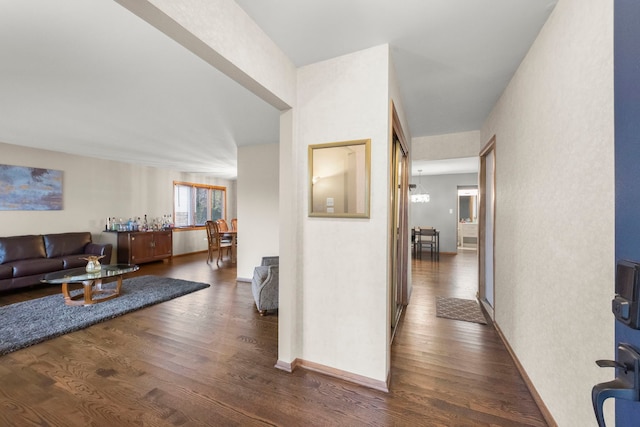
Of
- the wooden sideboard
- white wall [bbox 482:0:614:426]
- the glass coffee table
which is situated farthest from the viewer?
the wooden sideboard

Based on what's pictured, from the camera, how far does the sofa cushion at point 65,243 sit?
4.68 m

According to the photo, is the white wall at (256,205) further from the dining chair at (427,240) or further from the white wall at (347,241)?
the dining chair at (427,240)

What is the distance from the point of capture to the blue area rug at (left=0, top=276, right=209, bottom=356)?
8.51ft

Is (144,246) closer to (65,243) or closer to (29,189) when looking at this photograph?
(65,243)

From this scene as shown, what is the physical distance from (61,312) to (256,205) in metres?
2.93

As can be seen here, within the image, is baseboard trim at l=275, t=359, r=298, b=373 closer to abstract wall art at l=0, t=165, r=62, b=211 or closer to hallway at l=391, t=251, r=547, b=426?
hallway at l=391, t=251, r=547, b=426

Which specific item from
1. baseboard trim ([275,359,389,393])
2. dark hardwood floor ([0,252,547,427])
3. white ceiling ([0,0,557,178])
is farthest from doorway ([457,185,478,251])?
baseboard trim ([275,359,389,393])

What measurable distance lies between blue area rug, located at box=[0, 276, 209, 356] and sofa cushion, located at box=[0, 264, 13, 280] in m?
0.70

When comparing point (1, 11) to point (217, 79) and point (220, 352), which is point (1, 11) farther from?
point (220, 352)

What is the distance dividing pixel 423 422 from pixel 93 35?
3.25 meters

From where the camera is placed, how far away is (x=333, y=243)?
205cm

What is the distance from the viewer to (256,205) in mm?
4898

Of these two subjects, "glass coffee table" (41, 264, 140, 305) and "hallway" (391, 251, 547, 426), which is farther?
"glass coffee table" (41, 264, 140, 305)

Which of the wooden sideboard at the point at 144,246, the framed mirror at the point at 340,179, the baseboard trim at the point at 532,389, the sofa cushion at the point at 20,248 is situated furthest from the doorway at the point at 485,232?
the sofa cushion at the point at 20,248
